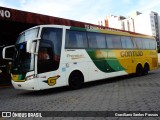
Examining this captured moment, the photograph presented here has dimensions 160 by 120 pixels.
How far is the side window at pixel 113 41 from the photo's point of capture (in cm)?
1510

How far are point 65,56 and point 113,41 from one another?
4.59 metres

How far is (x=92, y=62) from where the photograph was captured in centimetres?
1356

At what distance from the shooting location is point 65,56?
11945mm

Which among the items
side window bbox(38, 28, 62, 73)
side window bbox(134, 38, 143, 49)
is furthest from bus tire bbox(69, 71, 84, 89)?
side window bbox(134, 38, 143, 49)

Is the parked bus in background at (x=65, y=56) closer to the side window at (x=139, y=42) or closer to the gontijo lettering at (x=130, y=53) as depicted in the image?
the gontijo lettering at (x=130, y=53)

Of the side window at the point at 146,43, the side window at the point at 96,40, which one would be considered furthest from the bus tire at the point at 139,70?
the side window at the point at 96,40

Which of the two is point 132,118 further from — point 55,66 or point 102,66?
point 102,66

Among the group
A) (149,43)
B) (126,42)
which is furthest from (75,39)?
(149,43)

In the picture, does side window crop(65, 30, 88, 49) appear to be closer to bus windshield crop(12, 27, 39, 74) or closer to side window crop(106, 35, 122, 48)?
bus windshield crop(12, 27, 39, 74)

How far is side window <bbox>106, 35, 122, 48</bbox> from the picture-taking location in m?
15.1

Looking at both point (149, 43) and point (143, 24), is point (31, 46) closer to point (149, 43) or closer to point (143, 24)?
point (149, 43)

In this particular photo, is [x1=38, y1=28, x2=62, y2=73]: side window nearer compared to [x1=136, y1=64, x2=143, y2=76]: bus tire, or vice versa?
[x1=38, y1=28, x2=62, y2=73]: side window

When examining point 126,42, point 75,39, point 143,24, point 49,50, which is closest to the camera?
point 49,50

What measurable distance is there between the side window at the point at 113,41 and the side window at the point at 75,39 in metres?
2.25
